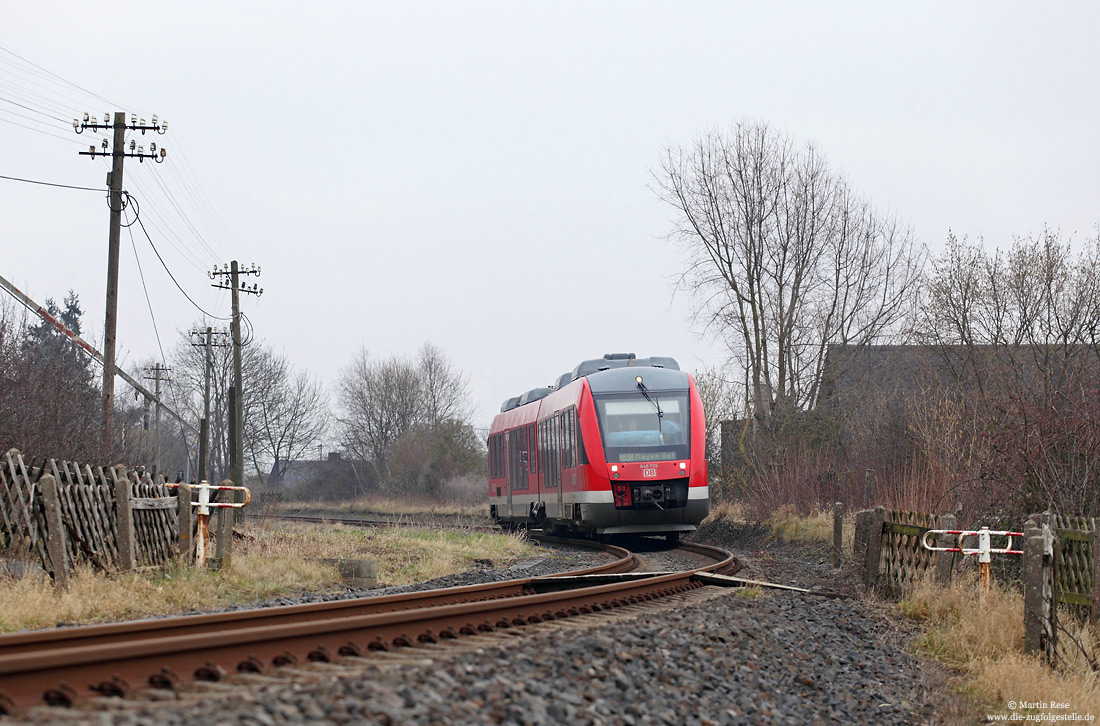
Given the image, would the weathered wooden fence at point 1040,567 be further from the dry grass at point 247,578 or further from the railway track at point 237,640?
the dry grass at point 247,578

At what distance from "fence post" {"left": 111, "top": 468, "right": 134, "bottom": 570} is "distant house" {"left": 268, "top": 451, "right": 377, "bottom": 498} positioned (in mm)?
56384

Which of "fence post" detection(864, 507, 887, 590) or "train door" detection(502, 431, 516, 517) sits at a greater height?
"train door" detection(502, 431, 516, 517)

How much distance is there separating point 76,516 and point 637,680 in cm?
686

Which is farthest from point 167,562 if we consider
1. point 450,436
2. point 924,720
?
point 450,436

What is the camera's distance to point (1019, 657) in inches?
309

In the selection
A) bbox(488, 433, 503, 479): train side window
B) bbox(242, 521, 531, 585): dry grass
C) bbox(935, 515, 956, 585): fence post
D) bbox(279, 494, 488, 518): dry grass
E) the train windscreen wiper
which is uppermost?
the train windscreen wiper

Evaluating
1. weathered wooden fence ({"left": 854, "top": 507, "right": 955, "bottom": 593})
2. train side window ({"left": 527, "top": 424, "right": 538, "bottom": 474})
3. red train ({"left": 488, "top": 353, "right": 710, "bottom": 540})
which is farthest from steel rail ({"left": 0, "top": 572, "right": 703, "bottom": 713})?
train side window ({"left": 527, "top": 424, "right": 538, "bottom": 474})

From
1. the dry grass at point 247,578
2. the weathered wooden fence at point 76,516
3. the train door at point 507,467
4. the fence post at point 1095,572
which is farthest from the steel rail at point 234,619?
the train door at point 507,467

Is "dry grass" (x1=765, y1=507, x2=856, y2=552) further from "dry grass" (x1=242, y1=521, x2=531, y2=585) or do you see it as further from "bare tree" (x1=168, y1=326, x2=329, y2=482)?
"bare tree" (x1=168, y1=326, x2=329, y2=482)

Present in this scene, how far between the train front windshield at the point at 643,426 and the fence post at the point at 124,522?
945 centimetres

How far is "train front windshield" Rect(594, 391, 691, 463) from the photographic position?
1833cm

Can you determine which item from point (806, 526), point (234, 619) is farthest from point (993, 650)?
point (806, 526)

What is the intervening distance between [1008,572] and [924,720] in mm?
5720

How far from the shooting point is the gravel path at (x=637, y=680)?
3822 mm
